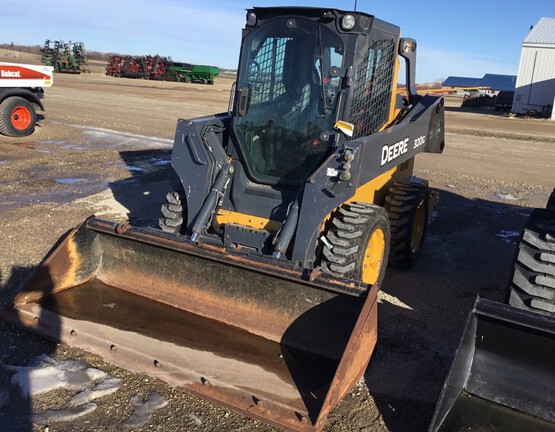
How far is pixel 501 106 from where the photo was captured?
37156 mm

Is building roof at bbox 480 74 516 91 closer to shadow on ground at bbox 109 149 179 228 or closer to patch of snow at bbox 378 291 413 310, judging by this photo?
shadow on ground at bbox 109 149 179 228

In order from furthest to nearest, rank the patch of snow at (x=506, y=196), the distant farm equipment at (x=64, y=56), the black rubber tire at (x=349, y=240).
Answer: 1. the distant farm equipment at (x=64, y=56)
2. the patch of snow at (x=506, y=196)
3. the black rubber tire at (x=349, y=240)

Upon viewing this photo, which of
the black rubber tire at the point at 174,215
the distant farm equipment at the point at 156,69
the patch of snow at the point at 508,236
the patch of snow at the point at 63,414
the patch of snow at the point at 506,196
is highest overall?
the distant farm equipment at the point at 156,69

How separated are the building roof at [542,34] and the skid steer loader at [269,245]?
32330mm

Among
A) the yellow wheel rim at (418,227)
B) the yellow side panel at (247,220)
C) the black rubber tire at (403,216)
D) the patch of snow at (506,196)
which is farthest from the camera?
the patch of snow at (506,196)

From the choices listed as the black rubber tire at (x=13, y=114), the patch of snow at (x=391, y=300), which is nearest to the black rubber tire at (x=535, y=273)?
the patch of snow at (x=391, y=300)

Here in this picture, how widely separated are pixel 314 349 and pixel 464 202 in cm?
644

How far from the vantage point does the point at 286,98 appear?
206 inches

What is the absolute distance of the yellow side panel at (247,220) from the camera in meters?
5.02

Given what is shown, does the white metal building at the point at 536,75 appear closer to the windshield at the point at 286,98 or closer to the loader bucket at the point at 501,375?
the windshield at the point at 286,98

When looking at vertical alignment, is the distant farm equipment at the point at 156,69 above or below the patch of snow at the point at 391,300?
above

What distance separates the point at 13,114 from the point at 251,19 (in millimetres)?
10431

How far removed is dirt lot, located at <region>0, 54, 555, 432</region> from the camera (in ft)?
12.0

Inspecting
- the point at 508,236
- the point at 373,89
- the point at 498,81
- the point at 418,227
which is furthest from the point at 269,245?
the point at 498,81
